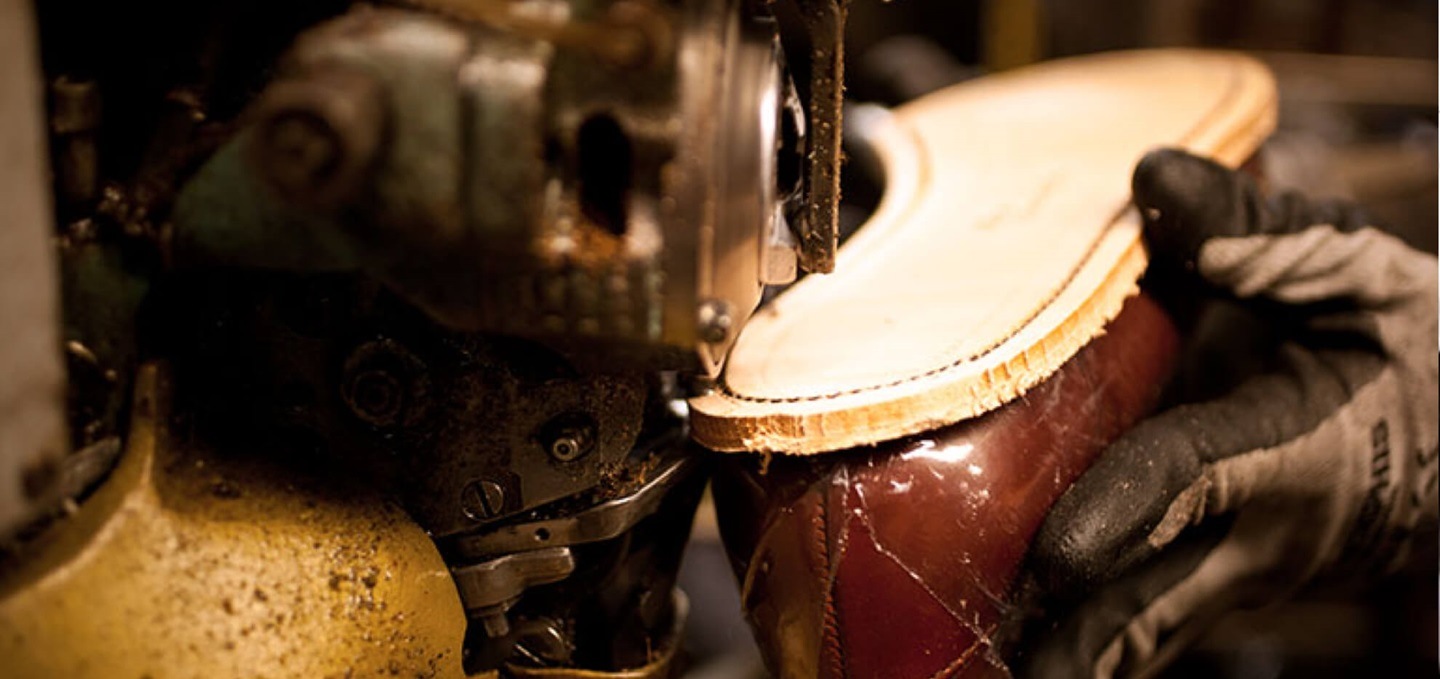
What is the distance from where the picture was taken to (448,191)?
693 millimetres

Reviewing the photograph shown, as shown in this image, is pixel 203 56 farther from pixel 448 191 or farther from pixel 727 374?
pixel 727 374

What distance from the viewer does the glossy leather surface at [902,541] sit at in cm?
87

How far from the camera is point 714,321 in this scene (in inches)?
29.3

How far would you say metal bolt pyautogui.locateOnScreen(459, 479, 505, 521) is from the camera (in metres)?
0.89

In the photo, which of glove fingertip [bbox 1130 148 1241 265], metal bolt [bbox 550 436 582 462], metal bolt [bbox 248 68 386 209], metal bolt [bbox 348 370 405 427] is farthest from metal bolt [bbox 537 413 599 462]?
glove fingertip [bbox 1130 148 1241 265]

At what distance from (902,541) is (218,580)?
462mm

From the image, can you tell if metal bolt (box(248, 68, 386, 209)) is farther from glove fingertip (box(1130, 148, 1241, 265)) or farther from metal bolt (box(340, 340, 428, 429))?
glove fingertip (box(1130, 148, 1241, 265))

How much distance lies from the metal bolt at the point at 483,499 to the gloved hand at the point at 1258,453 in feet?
Result: 1.29

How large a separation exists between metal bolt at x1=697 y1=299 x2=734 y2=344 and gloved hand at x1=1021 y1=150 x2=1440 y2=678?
1.02 ft

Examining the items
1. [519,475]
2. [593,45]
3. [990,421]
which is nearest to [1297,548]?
[990,421]

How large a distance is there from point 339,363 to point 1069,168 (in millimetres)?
837

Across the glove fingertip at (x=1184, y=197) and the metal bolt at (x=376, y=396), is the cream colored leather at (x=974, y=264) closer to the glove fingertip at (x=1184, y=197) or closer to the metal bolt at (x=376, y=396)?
the glove fingertip at (x=1184, y=197)

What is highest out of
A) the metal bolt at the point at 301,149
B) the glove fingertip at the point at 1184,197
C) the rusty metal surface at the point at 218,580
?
the metal bolt at the point at 301,149

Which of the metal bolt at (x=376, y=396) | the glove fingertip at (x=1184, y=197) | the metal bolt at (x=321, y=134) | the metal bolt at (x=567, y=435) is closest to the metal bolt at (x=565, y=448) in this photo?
the metal bolt at (x=567, y=435)
